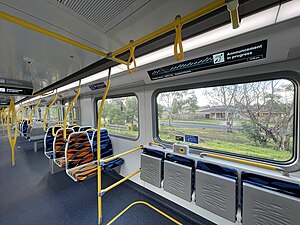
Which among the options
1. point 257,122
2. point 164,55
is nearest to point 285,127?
point 257,122

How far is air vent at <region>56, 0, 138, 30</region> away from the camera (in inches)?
29.0

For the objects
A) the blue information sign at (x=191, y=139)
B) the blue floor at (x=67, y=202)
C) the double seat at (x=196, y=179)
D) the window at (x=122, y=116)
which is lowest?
the blue floor at (x=67, y=202)

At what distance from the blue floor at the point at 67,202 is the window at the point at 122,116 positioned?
1.17m

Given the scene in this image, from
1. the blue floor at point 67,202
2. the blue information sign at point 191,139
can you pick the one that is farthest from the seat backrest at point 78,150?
the blue information sign at point 191,139

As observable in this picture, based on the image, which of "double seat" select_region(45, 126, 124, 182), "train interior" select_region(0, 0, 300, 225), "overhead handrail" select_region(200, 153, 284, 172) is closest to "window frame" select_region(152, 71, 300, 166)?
"train interior" select_region(0, 0, 300, 225)

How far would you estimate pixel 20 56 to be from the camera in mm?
1469

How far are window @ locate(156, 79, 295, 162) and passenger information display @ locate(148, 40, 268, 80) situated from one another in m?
0.51

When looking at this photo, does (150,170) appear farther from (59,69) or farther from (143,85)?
(59,69)

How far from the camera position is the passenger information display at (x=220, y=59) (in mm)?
1237

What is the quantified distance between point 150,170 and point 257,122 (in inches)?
66.4

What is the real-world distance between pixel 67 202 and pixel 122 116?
201 cm

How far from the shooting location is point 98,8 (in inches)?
30.8

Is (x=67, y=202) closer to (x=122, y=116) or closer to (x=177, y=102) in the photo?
(x=122, y=116)

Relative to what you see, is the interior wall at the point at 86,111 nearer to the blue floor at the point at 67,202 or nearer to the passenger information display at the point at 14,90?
the passenger information display at the point at 14,90
